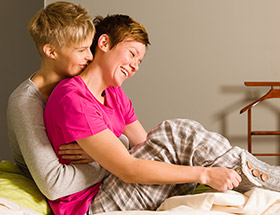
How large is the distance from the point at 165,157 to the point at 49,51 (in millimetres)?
577

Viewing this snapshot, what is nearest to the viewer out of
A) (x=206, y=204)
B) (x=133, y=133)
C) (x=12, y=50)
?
(x=206, y=204)

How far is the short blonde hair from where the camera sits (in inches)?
53.8

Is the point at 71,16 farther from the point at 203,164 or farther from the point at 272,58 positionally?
the point at 272,58

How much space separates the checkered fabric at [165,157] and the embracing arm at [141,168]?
0.06 metres

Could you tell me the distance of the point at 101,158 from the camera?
1246 millimetres

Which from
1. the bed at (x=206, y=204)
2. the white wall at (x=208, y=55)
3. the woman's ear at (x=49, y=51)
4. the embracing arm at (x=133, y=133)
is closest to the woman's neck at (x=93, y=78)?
the woman's ear at (x=49, y=51)

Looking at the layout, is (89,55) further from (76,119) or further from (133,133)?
(133,133)

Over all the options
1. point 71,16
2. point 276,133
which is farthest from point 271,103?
point 71,16

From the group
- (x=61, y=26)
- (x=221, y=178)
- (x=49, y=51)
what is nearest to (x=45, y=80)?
(x=49, y=51)

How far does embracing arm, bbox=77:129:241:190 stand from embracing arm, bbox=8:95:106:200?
0.37 ft

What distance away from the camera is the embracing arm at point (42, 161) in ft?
4.15

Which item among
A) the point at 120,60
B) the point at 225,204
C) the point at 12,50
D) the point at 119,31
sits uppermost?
the point at 119,31

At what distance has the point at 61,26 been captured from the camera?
4.48 feet

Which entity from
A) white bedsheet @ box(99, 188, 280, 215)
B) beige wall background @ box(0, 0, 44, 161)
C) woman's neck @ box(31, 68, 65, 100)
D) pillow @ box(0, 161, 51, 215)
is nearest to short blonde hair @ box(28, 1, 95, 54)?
woman's neck @ box(31, 68, 65, 100)
